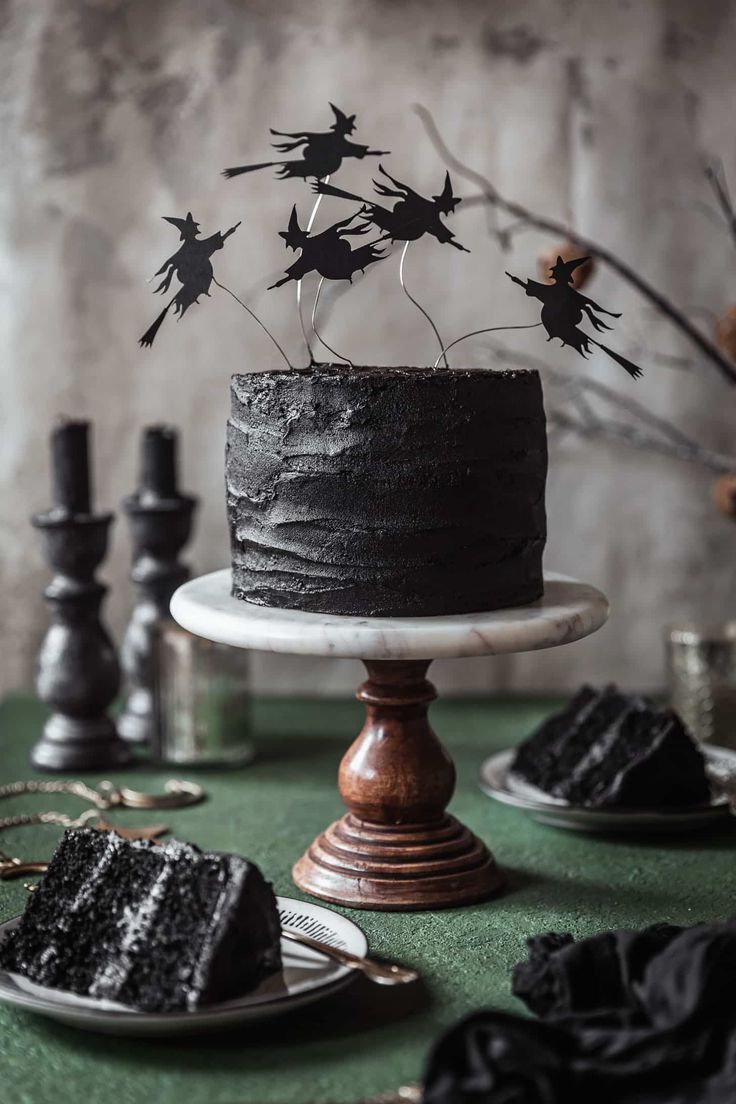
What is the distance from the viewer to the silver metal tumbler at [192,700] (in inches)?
64.6

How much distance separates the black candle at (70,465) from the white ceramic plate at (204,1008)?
78cm

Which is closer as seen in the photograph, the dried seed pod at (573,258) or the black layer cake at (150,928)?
the black layer cake at (150,928)

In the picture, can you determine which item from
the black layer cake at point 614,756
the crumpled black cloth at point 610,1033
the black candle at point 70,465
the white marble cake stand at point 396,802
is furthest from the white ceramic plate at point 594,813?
the black candle at point 70,465

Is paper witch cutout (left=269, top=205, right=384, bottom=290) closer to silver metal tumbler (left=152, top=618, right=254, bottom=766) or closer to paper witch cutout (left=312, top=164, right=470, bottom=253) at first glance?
paper witch cutout (left=312, top=164, right=470, bottom=253)

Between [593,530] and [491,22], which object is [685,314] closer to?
[593,530]

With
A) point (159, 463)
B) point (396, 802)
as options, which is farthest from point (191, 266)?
point (159, 463)

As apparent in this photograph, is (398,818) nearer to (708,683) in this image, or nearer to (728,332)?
(708,683)

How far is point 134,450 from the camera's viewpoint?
80.0 inches

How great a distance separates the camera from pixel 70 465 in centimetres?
165

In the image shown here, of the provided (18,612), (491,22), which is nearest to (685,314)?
(491,22)

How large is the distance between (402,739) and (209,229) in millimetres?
1022

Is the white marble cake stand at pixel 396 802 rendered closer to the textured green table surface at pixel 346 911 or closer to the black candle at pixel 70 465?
the textured green table surface at pixel 346 911

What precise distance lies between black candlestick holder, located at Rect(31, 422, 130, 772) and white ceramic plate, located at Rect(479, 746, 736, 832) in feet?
1.61

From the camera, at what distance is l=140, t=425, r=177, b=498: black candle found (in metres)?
1.77
